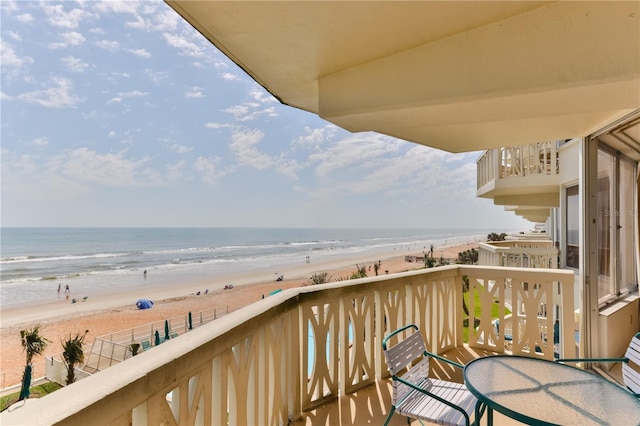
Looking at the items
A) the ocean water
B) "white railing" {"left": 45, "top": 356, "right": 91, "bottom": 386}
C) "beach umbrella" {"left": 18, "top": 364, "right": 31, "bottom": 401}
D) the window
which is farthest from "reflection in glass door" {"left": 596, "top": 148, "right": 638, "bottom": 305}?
the ocean water

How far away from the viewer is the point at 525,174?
6824 mm

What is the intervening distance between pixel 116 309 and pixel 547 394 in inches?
722

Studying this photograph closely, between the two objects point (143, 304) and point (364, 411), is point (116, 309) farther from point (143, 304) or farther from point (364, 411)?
point (364, 411)

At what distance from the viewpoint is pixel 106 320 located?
14.3m

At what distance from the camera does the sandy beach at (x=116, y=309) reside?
1179 cm

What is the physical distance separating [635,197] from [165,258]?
31.0 m

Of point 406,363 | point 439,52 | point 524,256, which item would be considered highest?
point 439,52

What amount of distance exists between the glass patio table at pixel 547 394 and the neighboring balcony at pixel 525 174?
17.8ft

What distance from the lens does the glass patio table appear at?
148 centimetres

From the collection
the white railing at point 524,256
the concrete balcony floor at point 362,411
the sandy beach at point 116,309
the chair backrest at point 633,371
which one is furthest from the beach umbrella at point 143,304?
the chair backrest at point 633,371

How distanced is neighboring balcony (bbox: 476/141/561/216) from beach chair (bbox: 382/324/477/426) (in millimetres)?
5611

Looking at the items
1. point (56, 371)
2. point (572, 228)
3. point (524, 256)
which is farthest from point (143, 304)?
point (572, 228)

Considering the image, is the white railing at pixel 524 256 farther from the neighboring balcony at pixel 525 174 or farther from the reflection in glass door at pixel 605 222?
the reflection in glass door at pixel 605 222

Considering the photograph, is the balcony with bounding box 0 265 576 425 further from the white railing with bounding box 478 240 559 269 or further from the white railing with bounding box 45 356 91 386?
the white railing with bounding box 45 356 91 386
